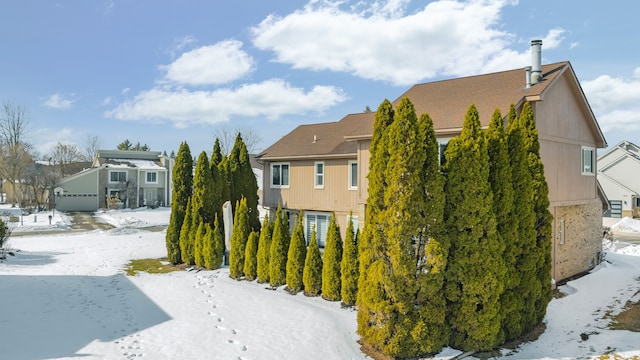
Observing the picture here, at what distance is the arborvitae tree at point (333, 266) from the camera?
12.4 m

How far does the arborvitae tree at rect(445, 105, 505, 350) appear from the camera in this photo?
921 cm

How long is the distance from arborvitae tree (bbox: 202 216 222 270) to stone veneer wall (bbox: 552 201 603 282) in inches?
487

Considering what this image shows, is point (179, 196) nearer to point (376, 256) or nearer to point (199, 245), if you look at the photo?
point (199, 245)

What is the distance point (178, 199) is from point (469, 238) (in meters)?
13.4

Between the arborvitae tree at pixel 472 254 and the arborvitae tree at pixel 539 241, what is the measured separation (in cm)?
191

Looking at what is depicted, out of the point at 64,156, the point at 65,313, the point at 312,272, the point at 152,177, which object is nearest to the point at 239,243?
the point at 312,272

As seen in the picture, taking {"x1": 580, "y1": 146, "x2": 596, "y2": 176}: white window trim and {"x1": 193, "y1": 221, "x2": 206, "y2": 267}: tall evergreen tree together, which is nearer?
{"x1": 193, "y1": 221, "x2": 206, "y2": 267}: tall evergreen tree

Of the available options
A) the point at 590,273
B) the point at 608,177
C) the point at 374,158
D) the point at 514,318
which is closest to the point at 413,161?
the point at 374,158

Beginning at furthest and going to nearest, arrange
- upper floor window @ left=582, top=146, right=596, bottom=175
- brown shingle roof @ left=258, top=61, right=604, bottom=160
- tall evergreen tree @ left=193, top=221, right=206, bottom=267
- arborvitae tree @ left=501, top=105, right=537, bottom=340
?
upper floor window @ left=582, top=146, right=596, bottom=175
tall evergreen tree @ left=193, top=221, right=206, bottom=267
brown shingle roof @ left=258, top=61, right=604, bottom=160
arborvitae tree @ left=501, top=105, right=537, bottom=340

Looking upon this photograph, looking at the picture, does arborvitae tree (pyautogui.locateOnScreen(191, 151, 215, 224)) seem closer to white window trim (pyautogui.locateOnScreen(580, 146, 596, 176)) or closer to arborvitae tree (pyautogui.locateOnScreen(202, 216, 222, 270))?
arborvitae tree (pyautogui.locateOnScreen(202, 216, 222, 270))

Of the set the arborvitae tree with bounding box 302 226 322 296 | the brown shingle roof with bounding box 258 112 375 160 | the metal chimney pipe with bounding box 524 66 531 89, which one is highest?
the metal chimney pipe with bounding box 524 66 531 89

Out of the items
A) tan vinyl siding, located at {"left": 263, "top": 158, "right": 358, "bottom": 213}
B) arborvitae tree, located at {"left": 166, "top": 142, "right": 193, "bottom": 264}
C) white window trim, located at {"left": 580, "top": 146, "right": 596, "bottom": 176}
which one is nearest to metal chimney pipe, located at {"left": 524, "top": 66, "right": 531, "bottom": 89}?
white window trim, located at {"left": 580, "top": 146, "right": 596, "bottom": 176}

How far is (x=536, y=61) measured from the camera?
15.4 meters

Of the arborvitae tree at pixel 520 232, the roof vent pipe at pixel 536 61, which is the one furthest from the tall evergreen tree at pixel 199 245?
the roof vent pipe at pixel 536 61
